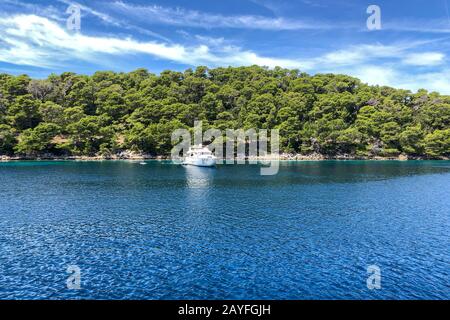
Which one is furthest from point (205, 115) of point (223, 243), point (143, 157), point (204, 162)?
point (223, 243)

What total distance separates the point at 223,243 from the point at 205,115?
141758mm

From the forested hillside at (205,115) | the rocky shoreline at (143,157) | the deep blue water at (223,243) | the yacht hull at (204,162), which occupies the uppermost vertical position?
the forested hillside at (205,115)

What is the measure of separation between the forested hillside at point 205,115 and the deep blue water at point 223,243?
87.3 meters

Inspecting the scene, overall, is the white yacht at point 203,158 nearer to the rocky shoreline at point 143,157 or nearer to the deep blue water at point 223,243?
the rocky shoreline at point 143,157

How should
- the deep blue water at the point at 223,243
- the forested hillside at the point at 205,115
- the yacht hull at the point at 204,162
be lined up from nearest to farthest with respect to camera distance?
1. the deep blue water at the point at 223,243
2. the yacht hull at the point at 204,162
3. the forested hillside at the point at 205,115

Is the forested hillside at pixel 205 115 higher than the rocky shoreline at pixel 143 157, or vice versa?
the forested hillside at pixel 205 115

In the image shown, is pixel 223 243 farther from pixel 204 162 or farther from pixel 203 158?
pixel 204 162

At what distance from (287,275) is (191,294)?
784 centimetres

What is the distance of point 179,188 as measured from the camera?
221 feet

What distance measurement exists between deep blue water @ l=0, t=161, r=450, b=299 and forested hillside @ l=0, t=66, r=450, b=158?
8727 centimetres

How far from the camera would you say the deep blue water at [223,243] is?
2347 cm

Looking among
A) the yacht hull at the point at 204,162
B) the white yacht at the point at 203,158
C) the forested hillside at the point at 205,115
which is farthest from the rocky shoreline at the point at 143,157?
the yacht hull at the point at 204,162

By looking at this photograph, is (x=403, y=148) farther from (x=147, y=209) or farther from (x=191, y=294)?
(x=191, y=294)

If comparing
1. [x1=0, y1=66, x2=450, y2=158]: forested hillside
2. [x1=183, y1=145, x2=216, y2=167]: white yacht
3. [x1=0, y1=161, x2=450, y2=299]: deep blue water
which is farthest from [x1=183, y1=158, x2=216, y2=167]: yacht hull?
[x1=0, y1=161, x2=450, y2=299]: deep blue water
